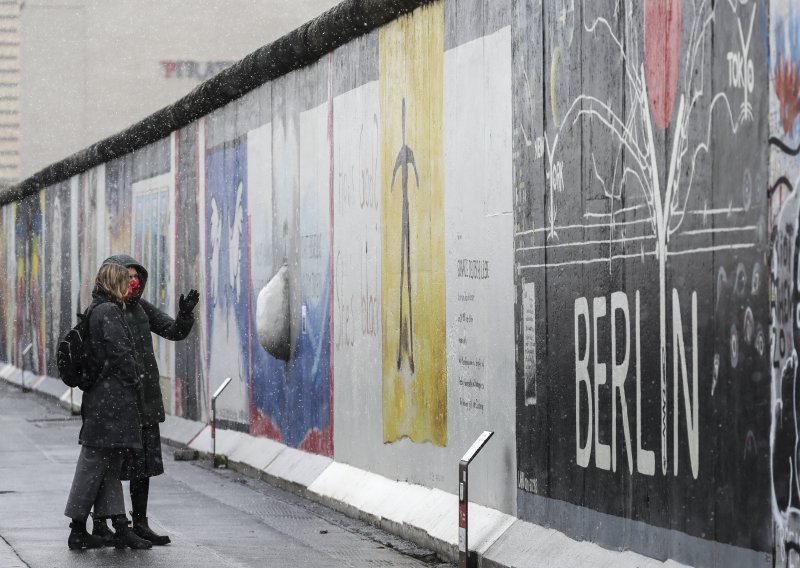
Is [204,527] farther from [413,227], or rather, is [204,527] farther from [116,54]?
[116,54]

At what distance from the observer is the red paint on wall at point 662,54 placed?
23.1ft

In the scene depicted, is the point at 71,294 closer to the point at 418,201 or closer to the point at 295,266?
the point at 295,266

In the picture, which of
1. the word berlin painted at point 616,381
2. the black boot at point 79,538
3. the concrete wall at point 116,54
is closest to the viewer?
the word berlin painted at point 616,381

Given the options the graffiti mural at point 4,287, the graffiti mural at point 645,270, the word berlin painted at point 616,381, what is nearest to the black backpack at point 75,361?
the graffiti mural at point 645,270

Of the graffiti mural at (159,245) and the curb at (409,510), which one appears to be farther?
the graffiti mural at (159,245)

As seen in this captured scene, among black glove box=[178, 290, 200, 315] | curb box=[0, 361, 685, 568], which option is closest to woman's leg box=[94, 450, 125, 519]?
black glove box=[178, 290, 200, 315]

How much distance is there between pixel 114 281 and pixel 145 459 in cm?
119

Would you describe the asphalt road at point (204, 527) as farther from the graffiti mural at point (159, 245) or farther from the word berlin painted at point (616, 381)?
the graffiti mural at point (159, 245)

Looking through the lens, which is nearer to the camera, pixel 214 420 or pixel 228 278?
pixel 214 420

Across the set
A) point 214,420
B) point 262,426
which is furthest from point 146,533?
point 214,420

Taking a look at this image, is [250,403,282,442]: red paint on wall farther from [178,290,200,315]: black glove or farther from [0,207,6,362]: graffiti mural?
[0,207,6,362]: graffiti mural

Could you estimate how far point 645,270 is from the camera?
734cm

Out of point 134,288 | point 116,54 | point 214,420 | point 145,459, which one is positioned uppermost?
point 116,54

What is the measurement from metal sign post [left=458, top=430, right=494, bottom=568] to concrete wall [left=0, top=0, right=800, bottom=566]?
0.23 meters
